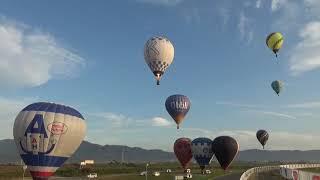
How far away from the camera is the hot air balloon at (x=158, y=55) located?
78.2 m

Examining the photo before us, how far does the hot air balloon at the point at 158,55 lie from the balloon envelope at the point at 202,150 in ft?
88.3

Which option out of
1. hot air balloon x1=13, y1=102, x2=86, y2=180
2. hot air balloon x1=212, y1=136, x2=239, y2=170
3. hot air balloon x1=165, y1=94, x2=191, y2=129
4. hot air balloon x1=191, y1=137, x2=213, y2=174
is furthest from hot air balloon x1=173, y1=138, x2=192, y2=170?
hot air balloon x1=13, y1=102, x2=86, y2=180

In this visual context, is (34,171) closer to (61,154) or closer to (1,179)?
(61,154)

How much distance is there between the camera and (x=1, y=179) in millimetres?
107438

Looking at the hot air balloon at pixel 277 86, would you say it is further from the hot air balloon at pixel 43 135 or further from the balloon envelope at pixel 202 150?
the hot air balloon at pixel 43 135

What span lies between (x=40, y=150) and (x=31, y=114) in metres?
4.11

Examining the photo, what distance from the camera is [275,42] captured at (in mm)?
85188

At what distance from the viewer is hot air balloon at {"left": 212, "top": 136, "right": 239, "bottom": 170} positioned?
93875 mm

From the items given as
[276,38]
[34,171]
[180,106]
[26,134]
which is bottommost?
[34,171]

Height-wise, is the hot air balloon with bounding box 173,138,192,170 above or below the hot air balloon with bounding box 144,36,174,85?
below

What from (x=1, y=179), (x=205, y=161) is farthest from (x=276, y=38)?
(x=1, y=179)

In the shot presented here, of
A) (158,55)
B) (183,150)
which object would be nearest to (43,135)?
(158,55)

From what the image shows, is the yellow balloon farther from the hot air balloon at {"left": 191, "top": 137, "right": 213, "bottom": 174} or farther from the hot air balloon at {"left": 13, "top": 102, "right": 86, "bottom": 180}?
the hot air balloon at {"left": 13, "top": 102, "right": 86, "bottom": 180}

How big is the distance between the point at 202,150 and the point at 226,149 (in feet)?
26.5
